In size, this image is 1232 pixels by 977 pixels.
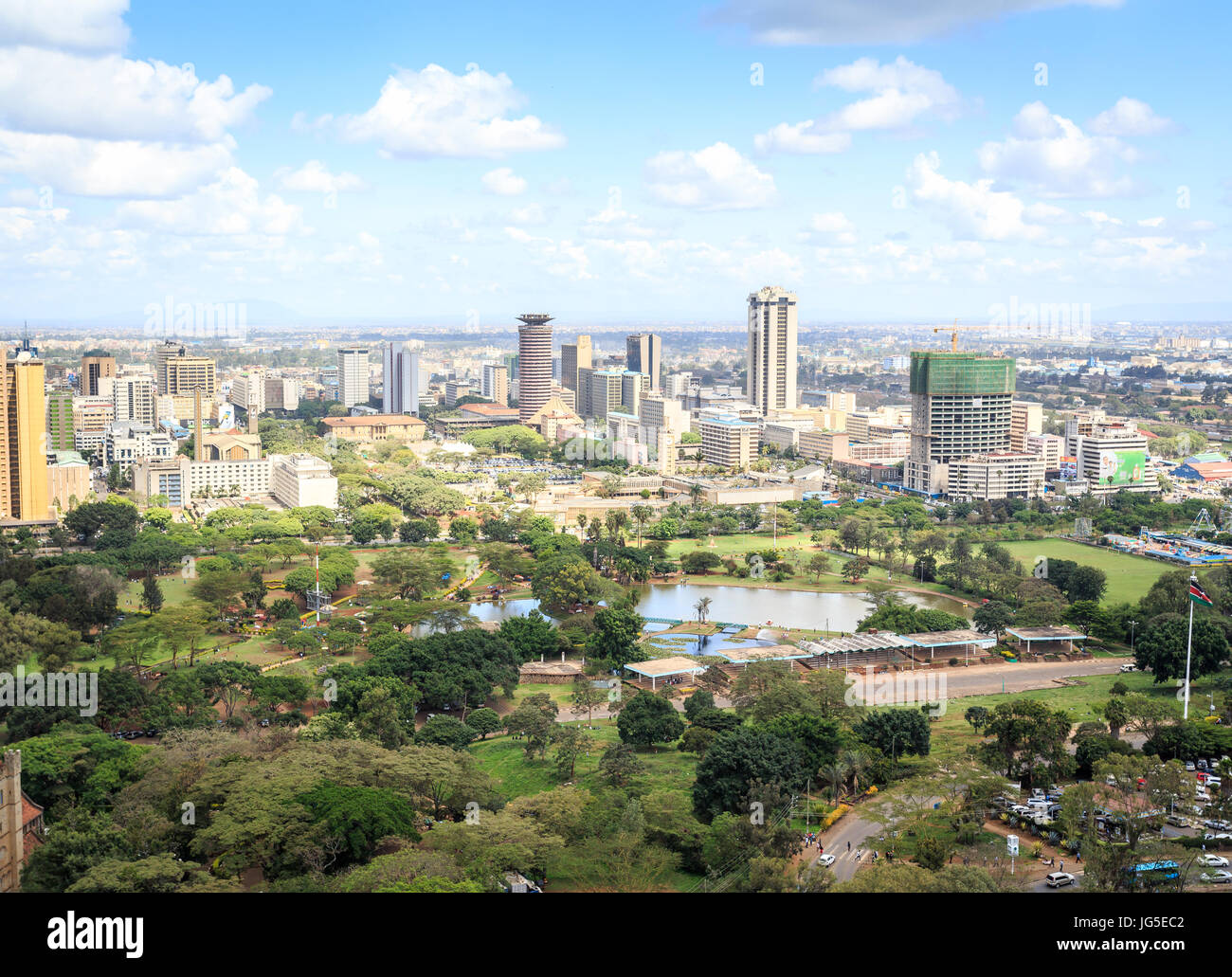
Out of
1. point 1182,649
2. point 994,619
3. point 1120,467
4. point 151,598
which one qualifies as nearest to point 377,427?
point 1120,467

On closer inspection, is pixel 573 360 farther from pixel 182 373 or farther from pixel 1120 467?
pixel 1120 467

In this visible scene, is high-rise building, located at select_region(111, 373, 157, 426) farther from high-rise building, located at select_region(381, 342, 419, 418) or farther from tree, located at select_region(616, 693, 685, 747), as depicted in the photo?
tree, located at select_region(616, 693, 685, 747)

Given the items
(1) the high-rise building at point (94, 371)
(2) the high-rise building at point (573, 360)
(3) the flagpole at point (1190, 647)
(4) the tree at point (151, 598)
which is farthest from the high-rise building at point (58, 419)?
(3) the flagpole at point (1190, 647)

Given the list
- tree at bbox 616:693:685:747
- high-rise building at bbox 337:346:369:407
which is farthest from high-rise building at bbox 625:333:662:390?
tree at bbox 616:693:685:747
